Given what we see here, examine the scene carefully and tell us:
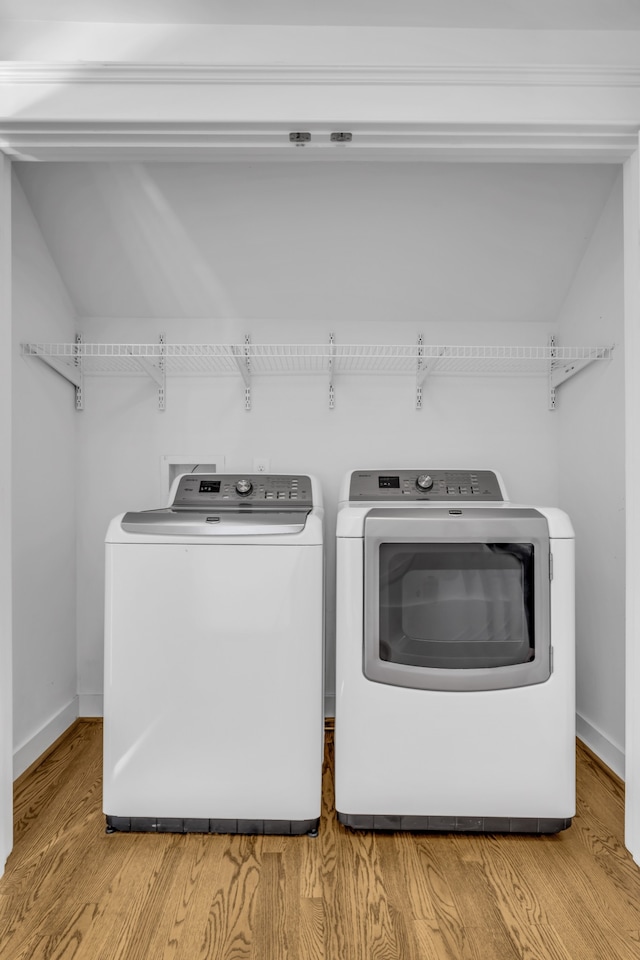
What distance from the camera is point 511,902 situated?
4.63ft

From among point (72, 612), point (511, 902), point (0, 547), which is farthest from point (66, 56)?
point (511, 902)

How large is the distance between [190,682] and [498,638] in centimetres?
88

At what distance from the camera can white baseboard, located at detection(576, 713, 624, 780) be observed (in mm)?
2016

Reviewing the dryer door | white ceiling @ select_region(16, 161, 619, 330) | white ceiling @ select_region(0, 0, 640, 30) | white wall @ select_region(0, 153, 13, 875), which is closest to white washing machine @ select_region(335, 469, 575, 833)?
the dryer door

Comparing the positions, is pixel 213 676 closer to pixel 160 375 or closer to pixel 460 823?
pixel 460 823

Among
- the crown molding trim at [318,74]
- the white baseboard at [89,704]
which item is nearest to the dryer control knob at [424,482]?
the crown molding trim at [318,74]

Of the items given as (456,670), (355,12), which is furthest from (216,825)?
(355,12)

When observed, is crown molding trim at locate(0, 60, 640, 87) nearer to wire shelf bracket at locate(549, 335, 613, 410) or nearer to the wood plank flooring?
wire shelf bracket at locate(549, 335, 613, 410)

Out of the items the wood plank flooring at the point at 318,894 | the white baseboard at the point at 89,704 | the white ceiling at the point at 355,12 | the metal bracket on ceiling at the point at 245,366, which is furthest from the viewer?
the white baseboard at the point at 89,704

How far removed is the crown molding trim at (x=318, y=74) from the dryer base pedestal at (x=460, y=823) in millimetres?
1992

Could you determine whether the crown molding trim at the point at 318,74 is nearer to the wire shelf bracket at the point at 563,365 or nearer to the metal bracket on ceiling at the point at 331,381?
the wire shelf bracket at the point at 563,365

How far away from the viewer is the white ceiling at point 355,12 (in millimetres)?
1494

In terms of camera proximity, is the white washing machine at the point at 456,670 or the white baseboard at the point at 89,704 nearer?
the white washing machine at the point at 456,670

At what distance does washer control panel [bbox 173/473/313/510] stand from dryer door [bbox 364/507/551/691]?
1.83ft
